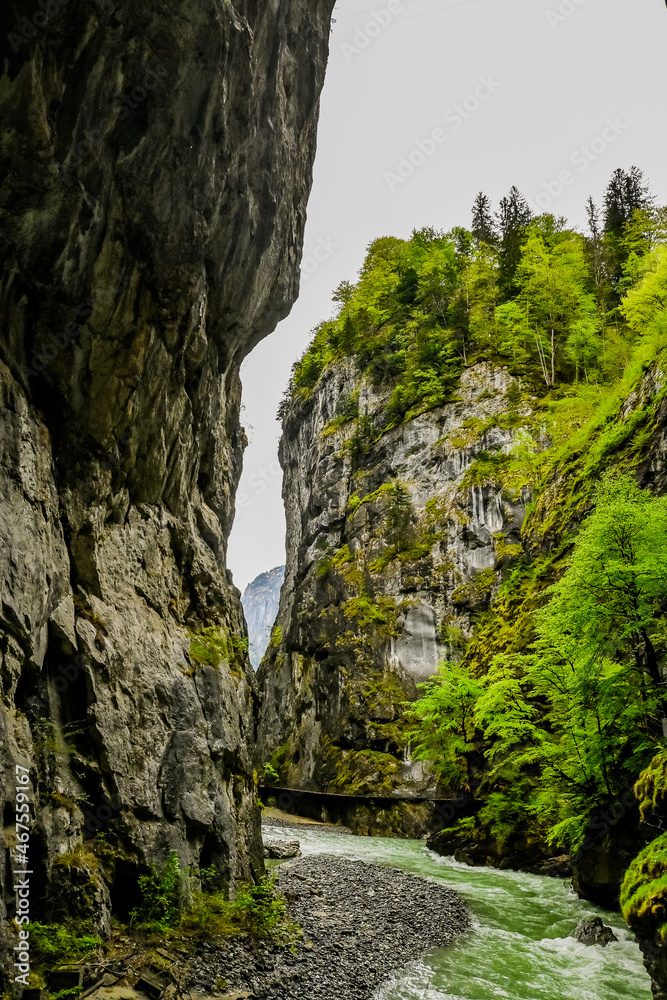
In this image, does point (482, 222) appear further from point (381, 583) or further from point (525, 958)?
point (525, 958)

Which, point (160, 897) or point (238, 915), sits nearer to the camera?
point (160, 897)

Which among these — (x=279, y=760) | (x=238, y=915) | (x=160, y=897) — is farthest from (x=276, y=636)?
(x=160, y=897)

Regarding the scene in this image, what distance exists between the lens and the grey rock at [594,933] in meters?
10.2

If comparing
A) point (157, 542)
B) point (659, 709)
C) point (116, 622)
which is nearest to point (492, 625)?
point (659, 709)

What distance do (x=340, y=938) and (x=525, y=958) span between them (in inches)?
125

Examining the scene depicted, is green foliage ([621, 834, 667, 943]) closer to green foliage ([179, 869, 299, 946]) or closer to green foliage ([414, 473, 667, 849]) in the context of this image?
green foliage ([414, 473, 667, 849])

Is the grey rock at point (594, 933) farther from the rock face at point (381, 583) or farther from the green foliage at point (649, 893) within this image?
the rock face at point (381, 583)

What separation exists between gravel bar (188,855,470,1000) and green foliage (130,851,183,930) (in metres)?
0.80

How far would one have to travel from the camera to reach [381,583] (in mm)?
37500

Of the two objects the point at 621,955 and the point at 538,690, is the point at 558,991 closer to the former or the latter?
the point at 621,955

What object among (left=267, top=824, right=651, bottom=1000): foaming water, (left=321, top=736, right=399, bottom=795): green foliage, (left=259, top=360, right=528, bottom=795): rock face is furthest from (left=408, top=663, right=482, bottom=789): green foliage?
(left=321, top=736, right=399, bottom=795): green foliage

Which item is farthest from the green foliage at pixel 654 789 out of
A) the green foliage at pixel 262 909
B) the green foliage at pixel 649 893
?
the green foliage at pixel 262 909

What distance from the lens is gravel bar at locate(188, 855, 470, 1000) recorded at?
26.1 feet

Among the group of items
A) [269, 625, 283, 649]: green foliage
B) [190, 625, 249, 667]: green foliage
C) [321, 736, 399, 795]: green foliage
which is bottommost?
[321, 736, 399, 795]: green foliage
